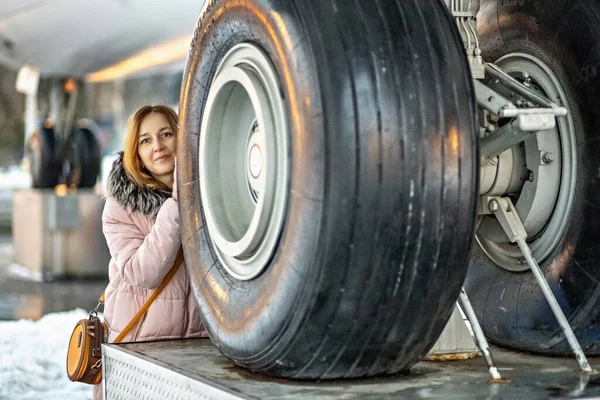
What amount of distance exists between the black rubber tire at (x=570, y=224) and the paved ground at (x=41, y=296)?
3.78m

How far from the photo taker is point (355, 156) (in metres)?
1.44

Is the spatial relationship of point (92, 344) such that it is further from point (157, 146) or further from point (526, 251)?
point (526, 251)

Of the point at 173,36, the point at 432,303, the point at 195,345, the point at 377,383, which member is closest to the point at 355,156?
the point at 432,303

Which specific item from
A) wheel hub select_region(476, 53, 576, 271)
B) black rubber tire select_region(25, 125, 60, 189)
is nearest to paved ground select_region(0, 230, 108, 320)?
black rubber tire select_region(25, 125, 60, 189)

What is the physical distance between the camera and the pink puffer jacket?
2129 millimetres

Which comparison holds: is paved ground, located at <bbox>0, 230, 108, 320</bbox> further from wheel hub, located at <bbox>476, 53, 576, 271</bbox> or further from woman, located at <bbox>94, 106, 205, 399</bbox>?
wheel hub, located at <bbox>476, 53, 576, 271</bbox>

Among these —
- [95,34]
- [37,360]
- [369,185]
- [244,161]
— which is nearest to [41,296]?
[37,360]

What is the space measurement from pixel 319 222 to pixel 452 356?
59 cm

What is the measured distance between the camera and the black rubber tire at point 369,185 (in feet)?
4.75

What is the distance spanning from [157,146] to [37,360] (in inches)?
81.4

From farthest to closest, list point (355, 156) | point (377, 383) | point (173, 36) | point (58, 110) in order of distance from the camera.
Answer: point (58, 110) < point (173, 36) < point (377, 383) < point (355, 156)

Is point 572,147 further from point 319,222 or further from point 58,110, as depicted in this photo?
point 58,110

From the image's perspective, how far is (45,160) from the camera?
7.99 m

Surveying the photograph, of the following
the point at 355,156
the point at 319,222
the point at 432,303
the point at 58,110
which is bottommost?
the point at 432,303
